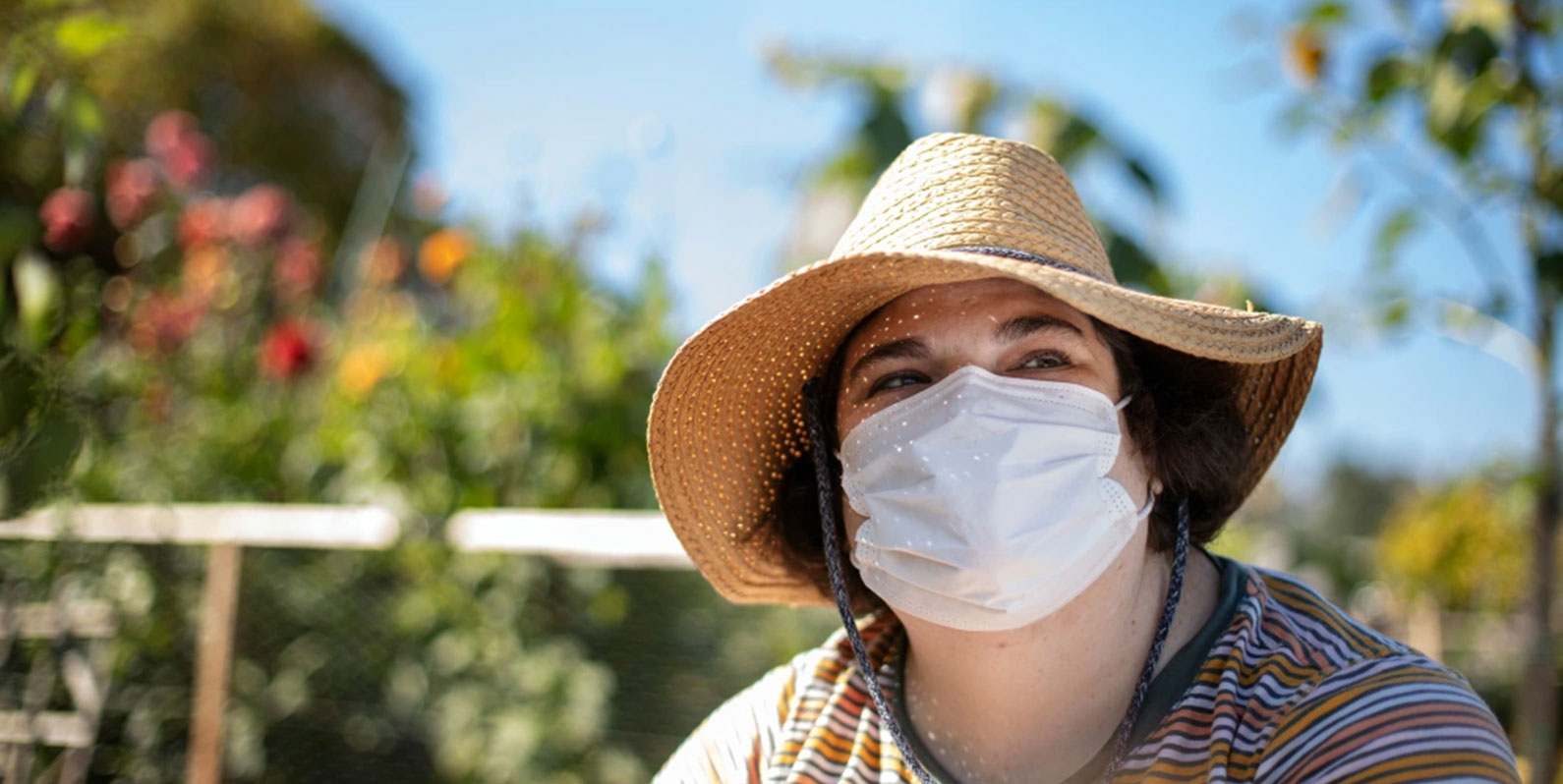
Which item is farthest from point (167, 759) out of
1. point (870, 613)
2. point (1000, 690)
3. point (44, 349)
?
point (1000, 690)

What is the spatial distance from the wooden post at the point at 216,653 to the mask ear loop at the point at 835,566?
1599 mm

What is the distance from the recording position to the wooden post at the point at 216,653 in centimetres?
269

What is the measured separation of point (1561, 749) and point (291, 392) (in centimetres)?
391

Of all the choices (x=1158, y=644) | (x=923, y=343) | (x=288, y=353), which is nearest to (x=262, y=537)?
(x=288, y=353)

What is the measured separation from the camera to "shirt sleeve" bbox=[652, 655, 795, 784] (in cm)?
170

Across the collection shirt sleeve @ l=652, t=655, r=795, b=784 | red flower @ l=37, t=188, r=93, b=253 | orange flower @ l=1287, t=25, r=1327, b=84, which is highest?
orange flower @ l=1287, t=25, r=1327, b=84

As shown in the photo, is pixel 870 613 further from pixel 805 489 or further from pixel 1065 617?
pixel 1065 617

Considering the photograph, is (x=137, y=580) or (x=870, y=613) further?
(x=137, y=580)

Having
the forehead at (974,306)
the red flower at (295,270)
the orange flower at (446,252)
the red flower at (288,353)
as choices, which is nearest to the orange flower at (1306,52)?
the forehead at (974,306)

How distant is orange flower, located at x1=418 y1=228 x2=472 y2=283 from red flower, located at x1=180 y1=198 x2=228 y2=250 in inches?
29.0

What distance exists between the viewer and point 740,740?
173 cm

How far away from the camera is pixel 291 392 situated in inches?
160

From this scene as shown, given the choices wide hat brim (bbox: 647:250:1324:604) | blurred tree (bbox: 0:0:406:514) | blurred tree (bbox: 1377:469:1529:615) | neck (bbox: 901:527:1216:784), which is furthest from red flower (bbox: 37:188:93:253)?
blurred tree (bbox: 1377:469:1529:615)

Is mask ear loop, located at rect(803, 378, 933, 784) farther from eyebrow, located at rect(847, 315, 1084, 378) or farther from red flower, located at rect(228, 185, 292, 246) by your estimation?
red flower, located at rect(228, 185, 292, 246)
